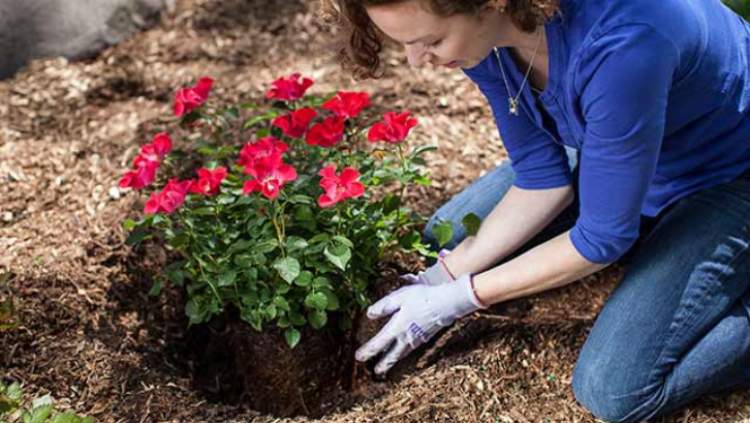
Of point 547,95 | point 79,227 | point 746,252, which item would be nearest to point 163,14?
point 79,227

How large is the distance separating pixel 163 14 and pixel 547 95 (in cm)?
A: 209

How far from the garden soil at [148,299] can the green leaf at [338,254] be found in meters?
0.37

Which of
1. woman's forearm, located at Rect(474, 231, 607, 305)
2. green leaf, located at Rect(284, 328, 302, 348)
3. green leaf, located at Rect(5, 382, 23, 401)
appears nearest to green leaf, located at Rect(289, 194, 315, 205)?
green leaf, located at Rect(284, 328, 302, 348)

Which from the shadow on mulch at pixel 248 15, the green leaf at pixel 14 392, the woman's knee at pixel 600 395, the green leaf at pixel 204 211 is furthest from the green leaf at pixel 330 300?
the shadow on mulch at pixel 248 15

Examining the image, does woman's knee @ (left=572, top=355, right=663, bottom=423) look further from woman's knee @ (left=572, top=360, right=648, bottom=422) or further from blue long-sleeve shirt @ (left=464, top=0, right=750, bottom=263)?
blue long-sleeve shirt @ (left=464, top=0, right=750, bottom=263)

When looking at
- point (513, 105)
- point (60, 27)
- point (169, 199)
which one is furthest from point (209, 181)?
point (60, 27)

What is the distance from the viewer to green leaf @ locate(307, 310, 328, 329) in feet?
7.35

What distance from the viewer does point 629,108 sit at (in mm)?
1779

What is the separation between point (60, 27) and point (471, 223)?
1.85m

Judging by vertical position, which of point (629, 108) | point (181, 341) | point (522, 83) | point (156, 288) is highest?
point (629, 108)

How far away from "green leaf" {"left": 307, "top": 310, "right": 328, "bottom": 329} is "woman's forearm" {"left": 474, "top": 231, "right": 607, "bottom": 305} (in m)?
0.35

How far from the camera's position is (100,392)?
223 cm

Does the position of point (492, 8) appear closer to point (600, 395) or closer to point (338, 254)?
point (338, 254)

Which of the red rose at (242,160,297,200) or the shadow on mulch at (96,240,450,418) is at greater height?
the red rose at (242,160,297,200)
